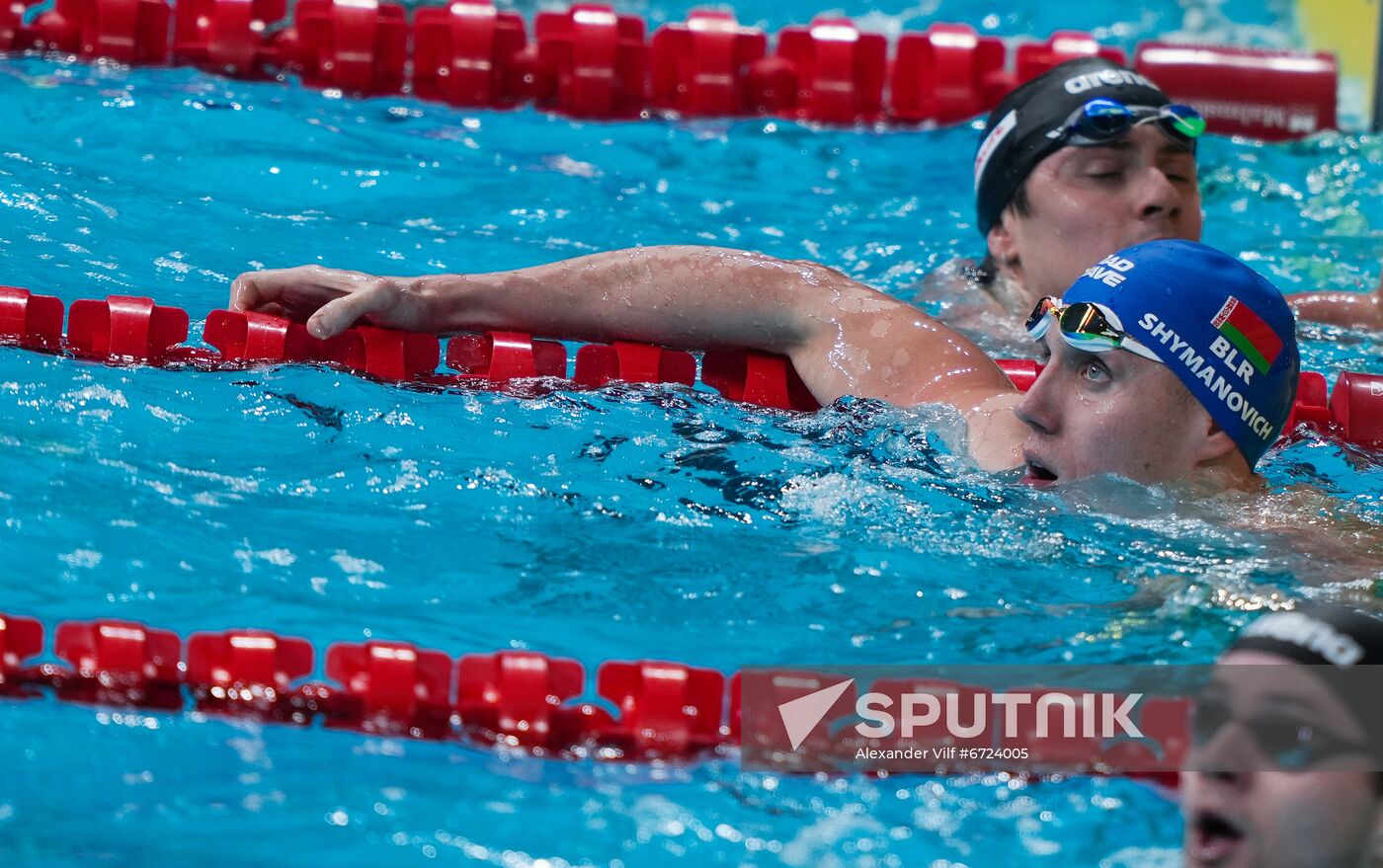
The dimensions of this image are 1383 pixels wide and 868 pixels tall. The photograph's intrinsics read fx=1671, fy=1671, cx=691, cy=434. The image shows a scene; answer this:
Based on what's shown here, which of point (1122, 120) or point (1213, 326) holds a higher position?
point (1122, 120)

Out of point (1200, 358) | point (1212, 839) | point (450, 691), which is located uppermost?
point (1200, 358)

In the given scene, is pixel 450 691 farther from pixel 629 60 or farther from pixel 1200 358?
pixel 629 60

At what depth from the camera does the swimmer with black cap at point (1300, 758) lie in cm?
166

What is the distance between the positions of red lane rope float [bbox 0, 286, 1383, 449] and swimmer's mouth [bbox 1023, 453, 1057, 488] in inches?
24.7

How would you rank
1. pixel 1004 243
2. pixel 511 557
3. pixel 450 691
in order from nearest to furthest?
pixel 450 691 < pixel 511 557 < pixel 1004 243

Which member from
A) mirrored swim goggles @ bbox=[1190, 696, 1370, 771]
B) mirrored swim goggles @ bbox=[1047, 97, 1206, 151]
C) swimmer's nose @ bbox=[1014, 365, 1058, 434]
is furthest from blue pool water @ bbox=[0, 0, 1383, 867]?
mirrored swim goggles @ bbox=[1047, 97, 1206, 151]

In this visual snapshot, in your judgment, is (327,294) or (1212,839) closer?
(1212,839)

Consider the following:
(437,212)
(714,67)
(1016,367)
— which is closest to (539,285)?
(1016,367)

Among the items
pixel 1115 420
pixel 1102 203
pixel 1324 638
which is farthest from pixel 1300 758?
pixel 1102 203

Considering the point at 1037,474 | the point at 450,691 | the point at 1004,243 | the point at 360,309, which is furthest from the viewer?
the point at 1004,243

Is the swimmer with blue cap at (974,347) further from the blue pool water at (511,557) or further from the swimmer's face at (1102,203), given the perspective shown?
the swimmer's face at (1102,203)

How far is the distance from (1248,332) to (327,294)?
1757 millimetres

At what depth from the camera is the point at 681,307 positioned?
340 centimetres

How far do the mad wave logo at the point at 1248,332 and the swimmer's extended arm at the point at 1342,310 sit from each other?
5.06 ft
